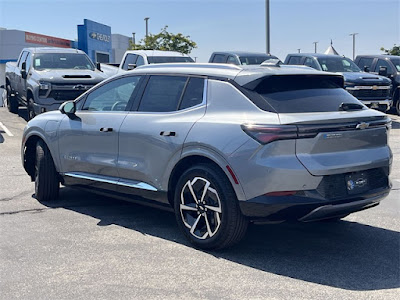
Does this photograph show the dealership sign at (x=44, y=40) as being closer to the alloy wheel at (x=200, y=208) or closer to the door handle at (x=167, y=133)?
the door handle at (x=167, y=133)

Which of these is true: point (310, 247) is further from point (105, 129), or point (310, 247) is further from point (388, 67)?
point (388, 67)

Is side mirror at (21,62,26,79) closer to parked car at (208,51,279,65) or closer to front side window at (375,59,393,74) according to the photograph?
parked car at (208,51,279,65)

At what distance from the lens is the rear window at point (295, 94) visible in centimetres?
478

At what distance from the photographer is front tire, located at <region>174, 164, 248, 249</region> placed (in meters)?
4.75

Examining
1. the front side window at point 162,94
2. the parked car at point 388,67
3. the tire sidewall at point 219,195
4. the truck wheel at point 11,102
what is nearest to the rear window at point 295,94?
the tire sidewall at point 219,195

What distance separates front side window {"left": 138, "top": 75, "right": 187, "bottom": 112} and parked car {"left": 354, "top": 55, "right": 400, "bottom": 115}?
13.3 meters

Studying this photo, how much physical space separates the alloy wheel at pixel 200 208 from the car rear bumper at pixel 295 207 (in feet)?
1.02

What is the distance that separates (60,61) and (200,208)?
10832 mm

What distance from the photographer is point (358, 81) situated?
52.3ft

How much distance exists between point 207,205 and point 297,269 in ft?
3.15

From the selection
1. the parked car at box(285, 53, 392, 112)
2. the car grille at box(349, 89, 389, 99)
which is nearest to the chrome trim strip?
the parked car at box(285, 53, 392, 112)

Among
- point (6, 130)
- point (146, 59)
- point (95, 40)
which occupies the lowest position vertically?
point (6, 130)

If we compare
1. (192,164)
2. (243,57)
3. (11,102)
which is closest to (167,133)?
(192,164)

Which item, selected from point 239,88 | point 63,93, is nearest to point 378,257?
point 239,88
